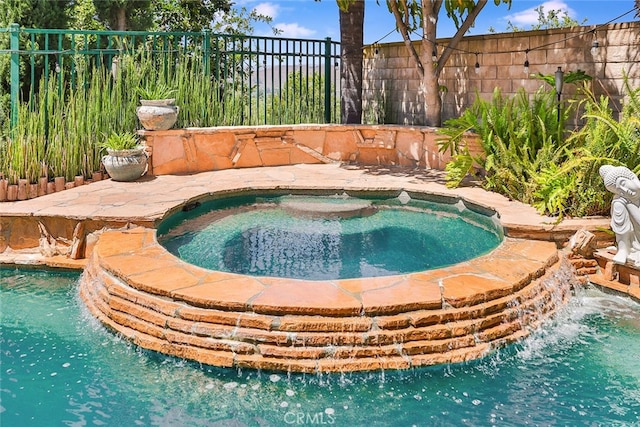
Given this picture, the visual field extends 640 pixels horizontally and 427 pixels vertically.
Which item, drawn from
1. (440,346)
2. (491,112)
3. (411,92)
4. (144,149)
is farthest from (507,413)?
(411,92)

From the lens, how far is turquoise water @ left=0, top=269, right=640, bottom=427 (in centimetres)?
302

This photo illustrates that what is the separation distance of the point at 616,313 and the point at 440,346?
1649 mm

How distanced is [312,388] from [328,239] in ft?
8.11

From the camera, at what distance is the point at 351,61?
33.5 ft

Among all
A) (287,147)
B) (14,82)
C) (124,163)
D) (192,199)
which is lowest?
(192,199)

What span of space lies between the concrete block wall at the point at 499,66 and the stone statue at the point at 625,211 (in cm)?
159

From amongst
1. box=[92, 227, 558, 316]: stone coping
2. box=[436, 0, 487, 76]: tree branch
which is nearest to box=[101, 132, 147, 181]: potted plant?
box=[92, 227, 558, 316]: stone coping

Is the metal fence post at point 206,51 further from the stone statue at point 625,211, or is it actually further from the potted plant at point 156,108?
the stone statue at point 625,211

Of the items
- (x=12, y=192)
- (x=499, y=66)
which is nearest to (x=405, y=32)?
(x=499, y=66)

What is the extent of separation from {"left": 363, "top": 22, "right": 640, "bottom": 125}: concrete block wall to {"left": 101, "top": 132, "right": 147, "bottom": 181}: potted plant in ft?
14.6

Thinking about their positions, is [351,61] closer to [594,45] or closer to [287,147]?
[287,147]

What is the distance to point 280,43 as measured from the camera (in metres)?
9.49

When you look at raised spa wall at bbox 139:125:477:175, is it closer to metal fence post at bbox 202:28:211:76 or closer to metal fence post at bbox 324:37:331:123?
metal fence post at bbox 202:28:211:76

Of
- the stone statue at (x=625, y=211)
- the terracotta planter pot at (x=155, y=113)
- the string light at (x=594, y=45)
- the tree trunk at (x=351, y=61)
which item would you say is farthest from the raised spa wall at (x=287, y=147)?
the stone statue at (x=625, y=211)
